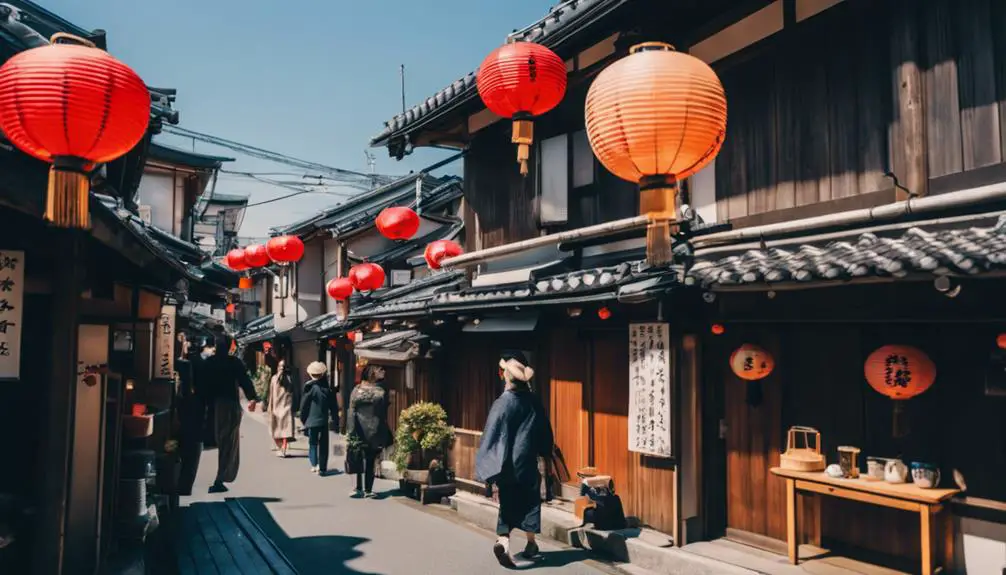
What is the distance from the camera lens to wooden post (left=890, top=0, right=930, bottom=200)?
780cm

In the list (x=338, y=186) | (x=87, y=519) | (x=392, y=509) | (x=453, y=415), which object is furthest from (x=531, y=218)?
(x=338, y=186)

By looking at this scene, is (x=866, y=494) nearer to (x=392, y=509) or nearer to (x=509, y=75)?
(x=509, y=75)

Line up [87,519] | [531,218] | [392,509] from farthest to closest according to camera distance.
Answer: [531,218]
[392,509]
[87,519]

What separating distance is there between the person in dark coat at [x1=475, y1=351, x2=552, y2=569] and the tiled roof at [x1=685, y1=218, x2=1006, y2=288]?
8.88 ft

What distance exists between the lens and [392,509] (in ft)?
42.3

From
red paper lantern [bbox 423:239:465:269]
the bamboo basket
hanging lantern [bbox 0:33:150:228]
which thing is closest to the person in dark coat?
the bamboo basket

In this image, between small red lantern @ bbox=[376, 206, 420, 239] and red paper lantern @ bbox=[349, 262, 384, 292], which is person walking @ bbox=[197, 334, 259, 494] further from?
red paper lantern @ bbox=[349, 262, 384, 292]

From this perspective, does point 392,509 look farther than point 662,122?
Yes

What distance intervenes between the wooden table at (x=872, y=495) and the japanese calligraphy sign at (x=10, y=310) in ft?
26.1

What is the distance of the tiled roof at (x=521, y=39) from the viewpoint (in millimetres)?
10695

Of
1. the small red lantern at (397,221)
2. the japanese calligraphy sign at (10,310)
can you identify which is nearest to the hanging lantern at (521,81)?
the japanese calligraphy sign at (10,310)

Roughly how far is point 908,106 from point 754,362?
11.2ft

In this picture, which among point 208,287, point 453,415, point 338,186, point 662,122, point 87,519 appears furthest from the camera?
point 338,186

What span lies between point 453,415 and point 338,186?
65.3 ft
